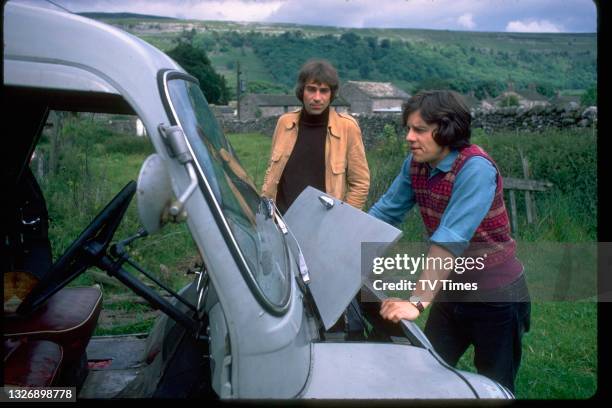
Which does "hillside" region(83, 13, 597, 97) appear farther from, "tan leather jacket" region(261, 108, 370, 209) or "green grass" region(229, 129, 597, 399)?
"green grass" region(229, 129, 597, 399)

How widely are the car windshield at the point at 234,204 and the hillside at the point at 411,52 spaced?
612mm

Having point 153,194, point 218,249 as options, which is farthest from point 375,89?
point 153,194

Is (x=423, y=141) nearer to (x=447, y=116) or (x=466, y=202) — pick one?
(x=447, y=116)

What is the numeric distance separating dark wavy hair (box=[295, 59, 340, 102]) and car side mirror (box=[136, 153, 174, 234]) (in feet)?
9.06

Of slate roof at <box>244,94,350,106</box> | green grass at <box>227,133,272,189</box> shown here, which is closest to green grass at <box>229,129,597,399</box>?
green grass at <box>227,133,272,189</box>

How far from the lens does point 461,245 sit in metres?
2.29

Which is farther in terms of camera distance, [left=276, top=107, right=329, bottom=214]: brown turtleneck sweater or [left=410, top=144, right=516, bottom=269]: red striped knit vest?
[left=276, top=107, right=329, bottom=214]: brown turtleneck sweater

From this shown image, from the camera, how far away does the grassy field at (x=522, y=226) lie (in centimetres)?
445

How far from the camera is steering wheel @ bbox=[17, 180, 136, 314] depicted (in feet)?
7.38

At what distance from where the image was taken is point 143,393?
2230 millimetres

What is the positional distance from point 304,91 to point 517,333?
93.5 inches

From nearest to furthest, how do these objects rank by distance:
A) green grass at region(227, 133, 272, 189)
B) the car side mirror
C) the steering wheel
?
the car side mirror < the steering wheel < green grass at region(227, 133, 272, 189)

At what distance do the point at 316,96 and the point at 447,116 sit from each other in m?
1.98

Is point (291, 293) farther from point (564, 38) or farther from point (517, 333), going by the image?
point (564, 38)
